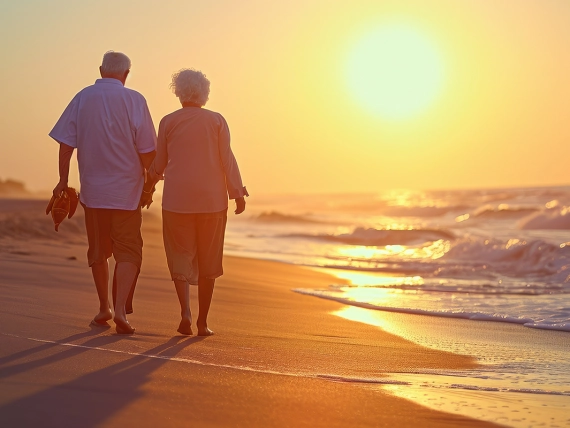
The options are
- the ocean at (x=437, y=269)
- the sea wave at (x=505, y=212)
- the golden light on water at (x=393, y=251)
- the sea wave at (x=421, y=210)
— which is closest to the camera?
the ocean at (x=437, y=269)

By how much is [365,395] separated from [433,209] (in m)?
38.6

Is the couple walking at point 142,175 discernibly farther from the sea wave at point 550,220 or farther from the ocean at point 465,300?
the sea wave at point 550,220

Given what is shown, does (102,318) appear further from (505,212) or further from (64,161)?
(505,212)

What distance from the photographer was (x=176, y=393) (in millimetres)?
3336

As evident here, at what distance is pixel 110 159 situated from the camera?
193 inches

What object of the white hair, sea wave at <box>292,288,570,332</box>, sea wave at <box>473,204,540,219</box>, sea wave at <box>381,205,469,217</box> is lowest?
sea wave at <box>292,288,570,332</box>

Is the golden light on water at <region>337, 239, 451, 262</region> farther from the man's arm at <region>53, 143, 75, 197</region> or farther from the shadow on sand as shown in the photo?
the shadow on sand

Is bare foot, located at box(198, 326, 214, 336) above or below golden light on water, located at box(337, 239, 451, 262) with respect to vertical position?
below

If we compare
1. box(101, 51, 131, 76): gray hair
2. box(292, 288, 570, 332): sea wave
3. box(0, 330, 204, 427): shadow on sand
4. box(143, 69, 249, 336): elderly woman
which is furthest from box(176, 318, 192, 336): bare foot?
box(292, 288, 570, 332): sea wave

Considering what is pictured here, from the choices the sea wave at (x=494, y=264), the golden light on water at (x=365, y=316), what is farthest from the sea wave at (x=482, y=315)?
the sea wave at (x=494, y=264)

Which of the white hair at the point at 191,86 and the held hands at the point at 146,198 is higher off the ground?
the white hair at the point at 191,86

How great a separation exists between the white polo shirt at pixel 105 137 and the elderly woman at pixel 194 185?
8.4 inches

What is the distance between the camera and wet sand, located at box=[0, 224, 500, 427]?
10.1ft

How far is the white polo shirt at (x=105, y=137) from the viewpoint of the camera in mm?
4898
